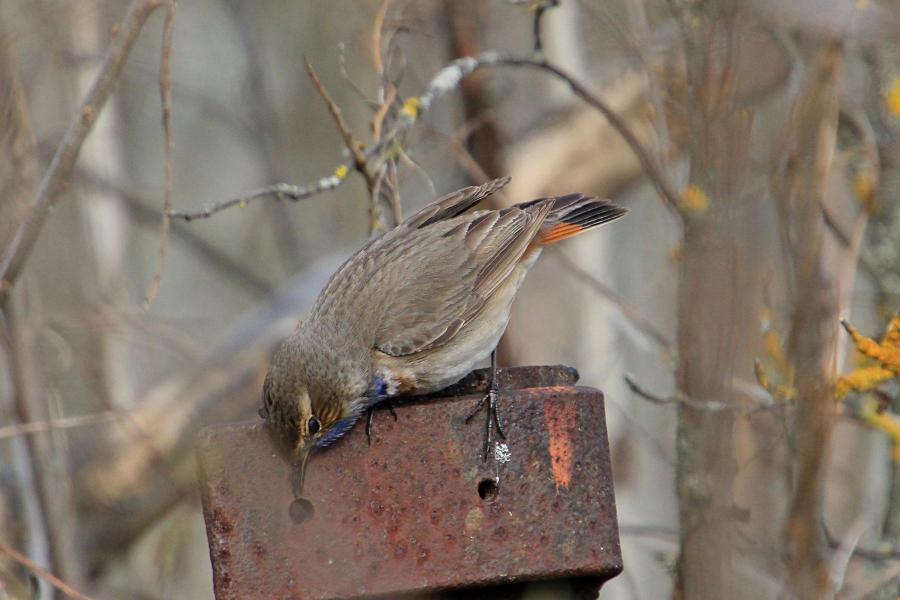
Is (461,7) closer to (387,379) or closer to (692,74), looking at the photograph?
(387,379)

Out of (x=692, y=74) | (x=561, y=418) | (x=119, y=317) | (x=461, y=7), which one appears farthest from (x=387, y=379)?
(x=461, y=7)

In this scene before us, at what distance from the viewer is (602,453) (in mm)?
3213

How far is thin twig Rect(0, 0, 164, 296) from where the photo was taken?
14.4ft

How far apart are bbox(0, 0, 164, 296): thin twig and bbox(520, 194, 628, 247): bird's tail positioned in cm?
179

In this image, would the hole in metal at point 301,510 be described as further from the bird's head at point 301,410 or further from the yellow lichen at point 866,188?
the yellow lichen at point 866,188

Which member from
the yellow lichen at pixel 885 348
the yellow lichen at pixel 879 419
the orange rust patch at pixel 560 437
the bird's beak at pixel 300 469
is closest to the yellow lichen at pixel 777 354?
the yellow lichen at pixel 879 419

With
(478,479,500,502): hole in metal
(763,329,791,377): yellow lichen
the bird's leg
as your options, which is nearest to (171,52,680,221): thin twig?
(763,329,791,377): yellow lichen

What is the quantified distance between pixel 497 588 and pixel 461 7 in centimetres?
574

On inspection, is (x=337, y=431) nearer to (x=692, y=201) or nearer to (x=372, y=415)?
(x=372, y=415)

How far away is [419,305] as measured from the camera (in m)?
4.84

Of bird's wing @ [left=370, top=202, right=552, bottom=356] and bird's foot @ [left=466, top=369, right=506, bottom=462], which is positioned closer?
bird's foot @ [left=466, top=369, right=506, bottom=462]

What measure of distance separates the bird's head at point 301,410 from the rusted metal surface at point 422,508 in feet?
0.16

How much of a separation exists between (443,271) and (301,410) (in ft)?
4.53

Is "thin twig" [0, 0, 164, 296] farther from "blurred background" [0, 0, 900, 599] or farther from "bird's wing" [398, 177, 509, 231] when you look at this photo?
"bird's wing" [398, 177, 509, 231]
